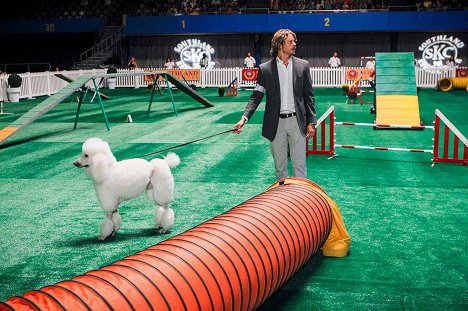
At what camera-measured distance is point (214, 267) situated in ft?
11.4

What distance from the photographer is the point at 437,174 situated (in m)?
9.44

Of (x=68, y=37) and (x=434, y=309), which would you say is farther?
(x=68, y=37)

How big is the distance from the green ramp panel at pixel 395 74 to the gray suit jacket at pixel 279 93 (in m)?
9.51

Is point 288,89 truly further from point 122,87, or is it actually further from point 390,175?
point 122,87

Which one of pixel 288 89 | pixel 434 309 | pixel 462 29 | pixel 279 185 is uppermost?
pixel 462 29

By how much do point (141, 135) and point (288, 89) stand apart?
28.7ft

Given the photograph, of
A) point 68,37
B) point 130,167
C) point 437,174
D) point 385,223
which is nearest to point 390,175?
point 437,174

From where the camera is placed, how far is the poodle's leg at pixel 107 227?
6.01 m

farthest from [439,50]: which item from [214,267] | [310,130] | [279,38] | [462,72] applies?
[214,267]

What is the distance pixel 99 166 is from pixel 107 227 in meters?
0.77

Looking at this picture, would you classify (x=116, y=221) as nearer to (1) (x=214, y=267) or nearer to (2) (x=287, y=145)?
(2) (x=287, y=145)

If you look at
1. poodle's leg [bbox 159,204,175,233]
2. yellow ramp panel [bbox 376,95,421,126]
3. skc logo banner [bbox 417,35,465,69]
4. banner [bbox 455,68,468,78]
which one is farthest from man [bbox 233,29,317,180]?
skc logo banner [bbox 417,35,465,69]

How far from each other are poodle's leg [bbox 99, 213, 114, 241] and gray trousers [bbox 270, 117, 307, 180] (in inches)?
69.8

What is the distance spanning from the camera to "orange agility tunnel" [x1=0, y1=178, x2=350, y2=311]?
9.36 feet
